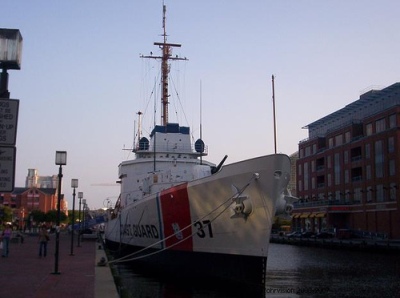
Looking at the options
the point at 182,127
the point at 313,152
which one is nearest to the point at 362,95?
the point at 313,152

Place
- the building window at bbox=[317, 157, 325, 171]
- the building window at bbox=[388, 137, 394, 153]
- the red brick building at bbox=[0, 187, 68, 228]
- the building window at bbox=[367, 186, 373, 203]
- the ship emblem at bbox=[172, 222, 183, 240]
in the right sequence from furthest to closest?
the red brick building at bbox=[0, 187, 68, 228]
the building window at bbox=[317, 157, 325, 171]
the building window at bbox=[367, 186, 373, 203]
the building window at bbox=[388, 137, 394, 153]
the ship emblem at bbox=[172, 222, 183, 240]

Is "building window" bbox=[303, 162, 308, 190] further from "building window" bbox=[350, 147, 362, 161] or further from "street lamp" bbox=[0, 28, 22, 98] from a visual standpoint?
"street lamp" bbox=[0, 28, 22, 98]

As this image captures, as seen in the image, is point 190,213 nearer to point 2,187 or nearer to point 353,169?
point 2,187

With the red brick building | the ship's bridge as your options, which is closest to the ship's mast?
the ship's bridge

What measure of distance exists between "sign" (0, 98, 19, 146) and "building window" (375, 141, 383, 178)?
5863cm

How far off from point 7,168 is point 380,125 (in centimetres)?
6063

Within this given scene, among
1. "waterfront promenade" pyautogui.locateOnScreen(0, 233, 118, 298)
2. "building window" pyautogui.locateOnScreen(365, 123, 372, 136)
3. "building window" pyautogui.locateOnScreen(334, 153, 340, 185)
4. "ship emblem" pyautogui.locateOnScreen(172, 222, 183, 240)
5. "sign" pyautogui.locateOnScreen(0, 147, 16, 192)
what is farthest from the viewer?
"building window" pyautogui.locateOnScreen(334, 153, 340, 185)

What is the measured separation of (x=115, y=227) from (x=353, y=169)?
4168cm

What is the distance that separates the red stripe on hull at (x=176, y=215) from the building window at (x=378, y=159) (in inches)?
1808

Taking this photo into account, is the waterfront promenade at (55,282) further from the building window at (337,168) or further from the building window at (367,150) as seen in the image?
the building window at (337,168)

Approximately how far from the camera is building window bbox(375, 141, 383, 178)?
60.1 metres

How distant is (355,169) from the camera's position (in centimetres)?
6681

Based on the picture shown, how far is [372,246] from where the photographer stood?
45.4 m

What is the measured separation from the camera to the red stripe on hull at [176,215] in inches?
719
